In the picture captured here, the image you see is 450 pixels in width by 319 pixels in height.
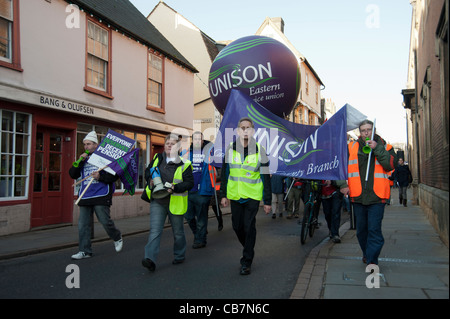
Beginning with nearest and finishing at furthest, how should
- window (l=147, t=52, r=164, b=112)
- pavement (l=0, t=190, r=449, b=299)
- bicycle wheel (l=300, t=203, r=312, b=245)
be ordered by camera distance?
pavement (l=0, t=190, r=449, b=299) < bicycle wheel (l=300, t=203, r=312, b=245) < window (l=147, t=52, r=164, b=112)

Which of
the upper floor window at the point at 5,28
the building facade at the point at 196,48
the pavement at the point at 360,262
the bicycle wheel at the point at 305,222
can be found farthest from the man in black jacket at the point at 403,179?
the upper floor window at the point at 5,28

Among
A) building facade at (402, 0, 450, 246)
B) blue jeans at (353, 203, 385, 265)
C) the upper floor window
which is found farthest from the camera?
the upper floor window

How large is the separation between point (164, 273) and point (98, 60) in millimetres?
8511

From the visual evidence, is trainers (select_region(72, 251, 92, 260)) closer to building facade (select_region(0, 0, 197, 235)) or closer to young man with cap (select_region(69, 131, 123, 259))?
young man with cap (select_region(69, 131, 123, 259))

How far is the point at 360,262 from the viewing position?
17.8 ft


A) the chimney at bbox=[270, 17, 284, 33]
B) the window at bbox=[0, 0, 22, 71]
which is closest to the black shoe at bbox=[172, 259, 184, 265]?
the window at bbox=[0, 0, 22, 71]

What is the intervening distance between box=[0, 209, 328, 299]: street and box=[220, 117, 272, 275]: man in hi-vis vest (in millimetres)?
514

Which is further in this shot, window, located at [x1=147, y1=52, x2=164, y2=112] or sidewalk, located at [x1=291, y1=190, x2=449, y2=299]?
window, located at [x1=147, y1=52, x2=164, y2=112]

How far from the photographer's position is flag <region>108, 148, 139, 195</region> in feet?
21.3

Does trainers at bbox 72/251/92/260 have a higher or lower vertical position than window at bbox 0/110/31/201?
lower

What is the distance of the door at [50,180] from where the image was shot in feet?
32.9

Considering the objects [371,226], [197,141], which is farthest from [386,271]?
[197,141]
